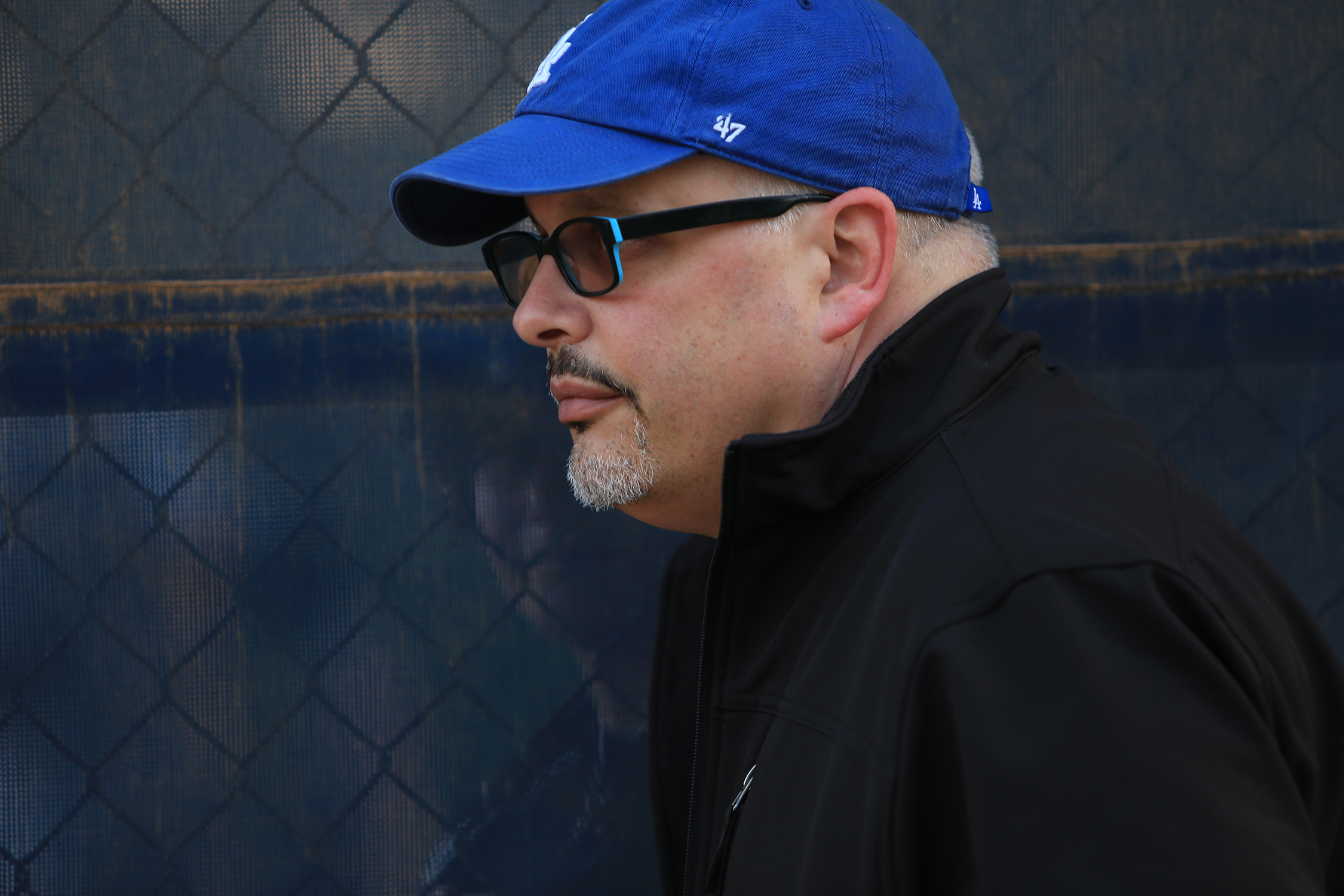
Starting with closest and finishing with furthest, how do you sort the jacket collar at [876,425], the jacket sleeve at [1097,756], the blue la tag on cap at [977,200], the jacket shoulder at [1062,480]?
the jacket sleeve at [1097,756], the jacket shoulder at [1062,480], the jacket collar at [876,425], the blue la tag on cap at [977,200]

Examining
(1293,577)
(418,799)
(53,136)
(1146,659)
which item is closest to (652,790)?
(418,799)

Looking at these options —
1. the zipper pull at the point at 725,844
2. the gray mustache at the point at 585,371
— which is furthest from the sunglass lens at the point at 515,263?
the zipper pull at the point at 725,844

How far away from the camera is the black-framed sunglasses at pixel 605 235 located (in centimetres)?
106

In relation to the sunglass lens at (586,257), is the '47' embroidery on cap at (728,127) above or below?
above

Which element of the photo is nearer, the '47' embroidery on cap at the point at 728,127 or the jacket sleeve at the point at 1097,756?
the jacket sleeve at the point at 1097,756

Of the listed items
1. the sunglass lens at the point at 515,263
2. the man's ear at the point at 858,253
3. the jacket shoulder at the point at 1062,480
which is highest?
the sunglass lens at the point at 515,263

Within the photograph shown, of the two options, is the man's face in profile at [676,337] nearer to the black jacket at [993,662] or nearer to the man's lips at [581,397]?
the man's lips at [581,397]

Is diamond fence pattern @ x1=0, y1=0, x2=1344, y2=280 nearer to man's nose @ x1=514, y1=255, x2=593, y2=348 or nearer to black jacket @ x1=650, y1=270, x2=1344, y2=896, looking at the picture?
man's nose @ x1=514, y1=255, x2=593, y2=348

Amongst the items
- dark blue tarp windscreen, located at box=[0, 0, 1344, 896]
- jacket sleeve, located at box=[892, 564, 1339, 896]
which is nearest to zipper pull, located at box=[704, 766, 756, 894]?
jacket sleeve, located at box=[892, 564, 1339, 896]

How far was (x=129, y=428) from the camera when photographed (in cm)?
173

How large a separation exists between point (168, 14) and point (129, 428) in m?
0.78

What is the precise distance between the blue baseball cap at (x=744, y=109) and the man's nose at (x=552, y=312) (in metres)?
0.13

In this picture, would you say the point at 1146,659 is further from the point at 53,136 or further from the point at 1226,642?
the point at 53,136

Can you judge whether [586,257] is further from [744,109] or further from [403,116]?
[403,116]
